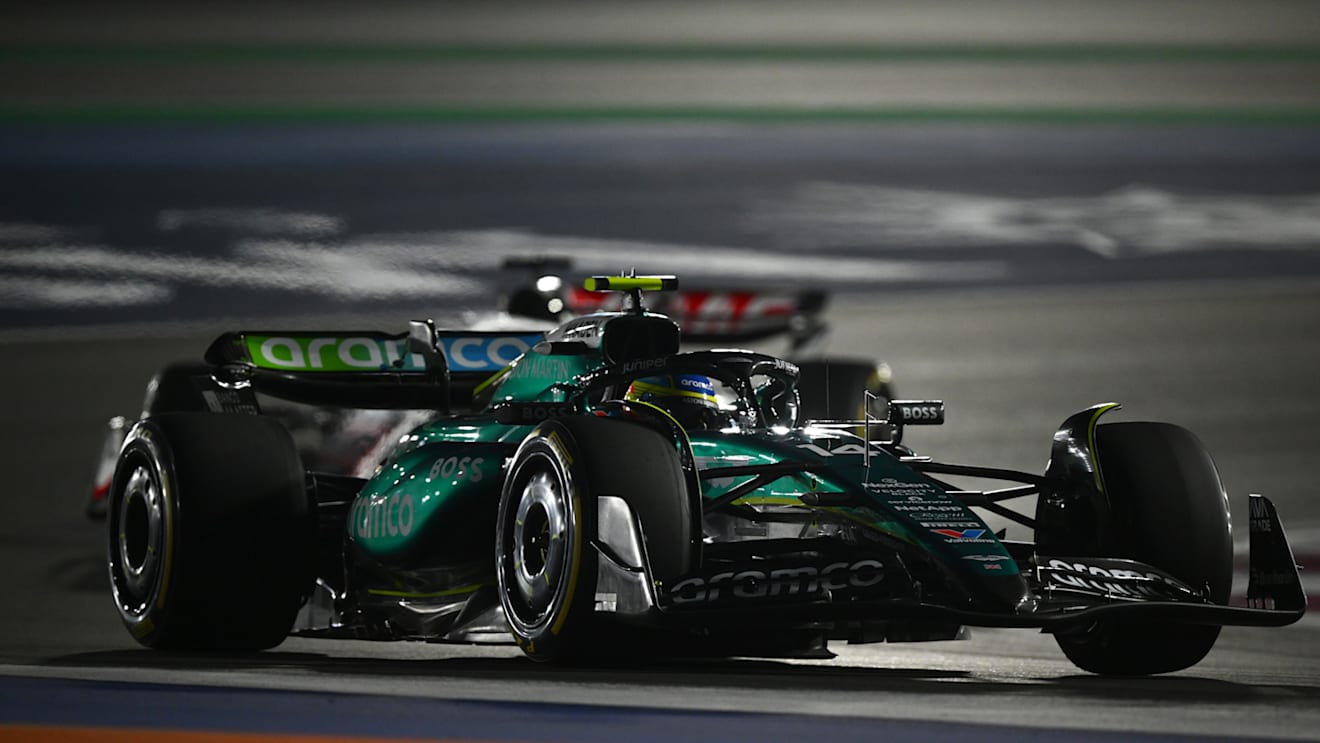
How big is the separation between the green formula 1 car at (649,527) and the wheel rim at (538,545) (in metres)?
0.01

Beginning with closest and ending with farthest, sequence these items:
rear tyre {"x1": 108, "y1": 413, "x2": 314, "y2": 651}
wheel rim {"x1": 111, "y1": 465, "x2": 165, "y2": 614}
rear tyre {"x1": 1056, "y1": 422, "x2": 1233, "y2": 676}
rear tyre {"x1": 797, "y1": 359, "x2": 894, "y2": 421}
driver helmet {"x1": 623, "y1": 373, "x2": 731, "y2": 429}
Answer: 1. rear tyre {"x1": 1056, "y1": 422, "x2": 1233, "y2": 676}
2. driver helmet {"x1": 623, "y1": 373, "x2": 731, "y2": 429}
3. rear tyre {"x1": 108, "y1": 413, "x2": 314, "y2": 651}
4. wheel rim {"x1": 111, "y1": 465, "x2": 165, "y2": 614}
5. rear tyre {"x1": 797, "y1": 359, "x2": 894, "y2": 421}

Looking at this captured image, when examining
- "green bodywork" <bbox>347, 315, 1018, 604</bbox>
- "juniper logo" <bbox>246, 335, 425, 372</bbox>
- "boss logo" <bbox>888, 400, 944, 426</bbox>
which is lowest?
"green bodywork" <bbox>347, 315, 1018, 604</bbox>

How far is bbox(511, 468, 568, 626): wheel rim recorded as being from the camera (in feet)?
24.4

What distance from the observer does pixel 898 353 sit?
88.2 ft

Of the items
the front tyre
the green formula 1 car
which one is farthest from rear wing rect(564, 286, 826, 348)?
the front tyre

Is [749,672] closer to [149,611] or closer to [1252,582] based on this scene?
[1252,582]

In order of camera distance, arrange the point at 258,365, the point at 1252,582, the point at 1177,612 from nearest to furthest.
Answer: the point at 1177,612 → the point at 1252,582 → the point at 258,365

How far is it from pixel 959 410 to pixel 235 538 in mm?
14497

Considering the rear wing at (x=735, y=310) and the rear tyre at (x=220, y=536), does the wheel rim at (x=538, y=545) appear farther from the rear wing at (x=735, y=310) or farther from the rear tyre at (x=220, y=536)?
the rear wing at (x=735, y=310)

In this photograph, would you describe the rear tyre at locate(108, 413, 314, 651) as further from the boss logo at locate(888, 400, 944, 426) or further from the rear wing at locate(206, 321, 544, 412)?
the boss logo at locate(888, 400, 944, 426)

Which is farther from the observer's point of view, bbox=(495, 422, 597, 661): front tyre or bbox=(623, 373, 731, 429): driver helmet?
bbox=(623, 373, 731, 429): driver helmet

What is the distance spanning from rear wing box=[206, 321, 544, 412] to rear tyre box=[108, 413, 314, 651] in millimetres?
1044

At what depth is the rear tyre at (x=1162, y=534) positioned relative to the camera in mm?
8086

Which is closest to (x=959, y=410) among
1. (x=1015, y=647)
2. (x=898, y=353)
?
(x=898, y=353)
